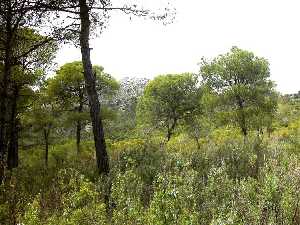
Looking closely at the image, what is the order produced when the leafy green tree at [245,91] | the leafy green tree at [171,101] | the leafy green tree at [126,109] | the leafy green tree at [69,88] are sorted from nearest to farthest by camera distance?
the leafy green tree at [245,91], the leafy green tree at [69,88], the leafy green tree at [171,101], the leafy green tree at [126,109]

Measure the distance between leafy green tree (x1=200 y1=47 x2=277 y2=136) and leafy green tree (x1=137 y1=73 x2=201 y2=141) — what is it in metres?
8.73

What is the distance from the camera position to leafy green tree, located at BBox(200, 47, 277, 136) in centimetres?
2294

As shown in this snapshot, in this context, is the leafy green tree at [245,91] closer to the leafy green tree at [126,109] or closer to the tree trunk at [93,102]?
the leafy green tree at [126,109]

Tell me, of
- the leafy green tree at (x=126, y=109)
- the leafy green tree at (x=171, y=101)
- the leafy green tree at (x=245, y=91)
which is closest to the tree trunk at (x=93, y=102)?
the leafy green tree at (x=245, y=91)

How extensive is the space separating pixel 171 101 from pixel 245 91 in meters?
11.0

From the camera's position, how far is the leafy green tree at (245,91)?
2294cm

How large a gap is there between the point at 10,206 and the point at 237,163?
8.29m

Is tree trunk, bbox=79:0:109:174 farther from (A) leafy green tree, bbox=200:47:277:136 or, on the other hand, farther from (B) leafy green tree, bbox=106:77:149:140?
(B) leafy green tree, bbox=106:77:149:140

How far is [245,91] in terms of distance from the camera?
891 inches

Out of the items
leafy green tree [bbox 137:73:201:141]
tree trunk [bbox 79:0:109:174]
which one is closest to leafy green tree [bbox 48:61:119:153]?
leafy green tree [bbox 137:73:201:141]

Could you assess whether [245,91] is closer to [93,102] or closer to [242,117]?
[242,117]

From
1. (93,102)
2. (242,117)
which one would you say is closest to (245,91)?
(242,117)

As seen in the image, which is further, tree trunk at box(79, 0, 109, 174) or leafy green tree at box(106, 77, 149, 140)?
leafy green tree at box(106, 77, 149, 140)

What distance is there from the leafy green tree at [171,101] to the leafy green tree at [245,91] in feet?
28.7
